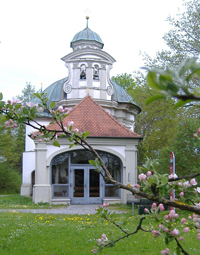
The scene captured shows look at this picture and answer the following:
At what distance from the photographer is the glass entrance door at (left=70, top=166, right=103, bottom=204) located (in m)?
17.4

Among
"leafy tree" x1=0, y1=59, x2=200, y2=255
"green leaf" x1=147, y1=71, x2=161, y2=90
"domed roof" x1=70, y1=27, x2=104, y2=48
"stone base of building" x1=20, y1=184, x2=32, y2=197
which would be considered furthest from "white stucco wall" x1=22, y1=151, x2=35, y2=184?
"green leaf" x1=147, y1=71, x2=161, y2=90

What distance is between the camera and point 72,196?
17.4 m

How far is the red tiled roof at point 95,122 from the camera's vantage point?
58.0 feet

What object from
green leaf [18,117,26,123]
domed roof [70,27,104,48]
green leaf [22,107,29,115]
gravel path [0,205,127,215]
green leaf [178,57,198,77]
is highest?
domed roof [70,27,104,48]

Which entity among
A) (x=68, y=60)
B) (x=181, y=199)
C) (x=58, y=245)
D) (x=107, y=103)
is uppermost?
(x=68, y=60)

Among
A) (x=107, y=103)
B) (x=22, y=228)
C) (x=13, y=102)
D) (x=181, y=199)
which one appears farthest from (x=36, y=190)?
(x=181, y=199)

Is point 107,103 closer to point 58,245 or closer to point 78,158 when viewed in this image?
point 78,158

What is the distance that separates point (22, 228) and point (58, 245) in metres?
2.44

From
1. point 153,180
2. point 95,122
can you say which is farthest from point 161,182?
point 95,122

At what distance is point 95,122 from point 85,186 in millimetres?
3692

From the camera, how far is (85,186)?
17.4m

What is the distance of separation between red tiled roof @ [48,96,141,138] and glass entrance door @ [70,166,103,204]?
2.12 meters

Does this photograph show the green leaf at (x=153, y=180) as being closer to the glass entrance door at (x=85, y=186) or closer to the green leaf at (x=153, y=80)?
the green leaf at (x=153, y=80)

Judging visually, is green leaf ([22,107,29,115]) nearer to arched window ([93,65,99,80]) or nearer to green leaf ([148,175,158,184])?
green leaf ([148,175,158,184])
